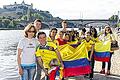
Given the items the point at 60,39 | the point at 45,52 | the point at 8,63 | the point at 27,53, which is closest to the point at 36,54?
the point at 27,53

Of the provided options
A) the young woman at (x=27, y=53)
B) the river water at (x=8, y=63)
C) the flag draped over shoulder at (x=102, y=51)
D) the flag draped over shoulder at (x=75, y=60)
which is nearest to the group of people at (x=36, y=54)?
the young woman at (x=27, y=53)

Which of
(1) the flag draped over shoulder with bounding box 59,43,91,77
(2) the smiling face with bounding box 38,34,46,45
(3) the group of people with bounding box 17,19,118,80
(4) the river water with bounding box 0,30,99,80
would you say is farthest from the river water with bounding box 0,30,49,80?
(2) the smiling face with bounding box 38,34,46,45

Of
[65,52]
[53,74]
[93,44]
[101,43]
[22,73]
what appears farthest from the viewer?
[101,43]

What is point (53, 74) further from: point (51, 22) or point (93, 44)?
point (51, 22)

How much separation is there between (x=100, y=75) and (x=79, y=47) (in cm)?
266

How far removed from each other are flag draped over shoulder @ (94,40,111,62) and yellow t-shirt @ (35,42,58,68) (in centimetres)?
374

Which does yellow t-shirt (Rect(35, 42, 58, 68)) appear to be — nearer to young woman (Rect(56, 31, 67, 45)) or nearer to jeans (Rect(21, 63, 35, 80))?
jeans (Rect(21, 63, 35, 80))

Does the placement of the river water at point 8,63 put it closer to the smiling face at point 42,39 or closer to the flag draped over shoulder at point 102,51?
the flag draped over shoulder at point 102,51

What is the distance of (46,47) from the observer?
7785mm

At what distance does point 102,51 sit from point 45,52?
13.5 ft

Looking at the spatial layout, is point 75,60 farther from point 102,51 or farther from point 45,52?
point 102,51

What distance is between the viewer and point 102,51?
11641 mm

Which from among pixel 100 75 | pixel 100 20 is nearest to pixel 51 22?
pixel 100 20

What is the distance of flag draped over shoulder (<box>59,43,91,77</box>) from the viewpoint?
9.35m
